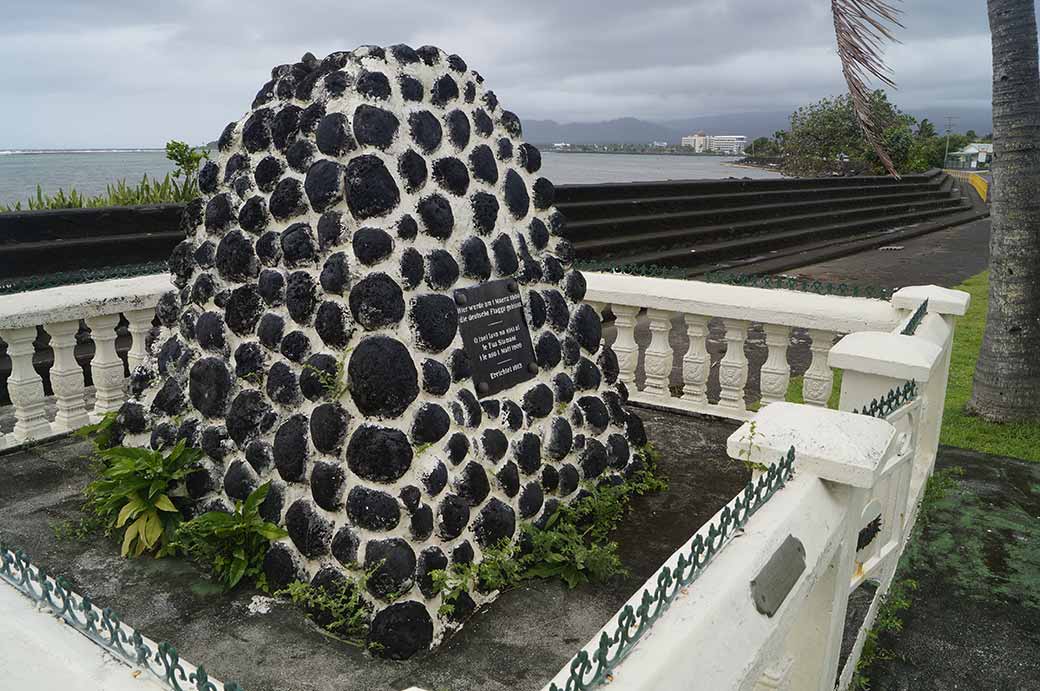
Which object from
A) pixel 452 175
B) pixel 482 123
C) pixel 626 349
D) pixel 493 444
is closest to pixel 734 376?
pixel 626 349

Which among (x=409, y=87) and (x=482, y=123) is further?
(x=482, y=123)

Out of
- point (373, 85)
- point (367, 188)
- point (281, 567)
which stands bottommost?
point (281, 567)

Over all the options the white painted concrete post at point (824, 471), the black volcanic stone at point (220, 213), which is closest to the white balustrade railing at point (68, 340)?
the black volcanic stone at point (220, 213)

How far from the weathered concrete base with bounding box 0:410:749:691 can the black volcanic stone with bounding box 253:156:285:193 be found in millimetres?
1820

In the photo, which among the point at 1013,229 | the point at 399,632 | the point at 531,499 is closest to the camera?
the point at 399,632

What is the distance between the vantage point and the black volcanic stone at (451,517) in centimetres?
334

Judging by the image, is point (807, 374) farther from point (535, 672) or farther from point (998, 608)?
point (535, 672)

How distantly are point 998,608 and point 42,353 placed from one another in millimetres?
7065

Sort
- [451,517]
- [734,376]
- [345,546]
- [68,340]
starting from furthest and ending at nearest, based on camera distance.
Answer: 1. [734,376]
2. [68,340]
3. [451,517]
4. [345,546]

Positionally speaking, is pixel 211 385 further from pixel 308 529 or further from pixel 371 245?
pixel 371 245

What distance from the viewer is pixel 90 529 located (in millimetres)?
4035

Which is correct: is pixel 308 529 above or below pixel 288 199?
below

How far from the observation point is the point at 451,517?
3.35 metres

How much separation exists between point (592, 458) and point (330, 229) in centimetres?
186
